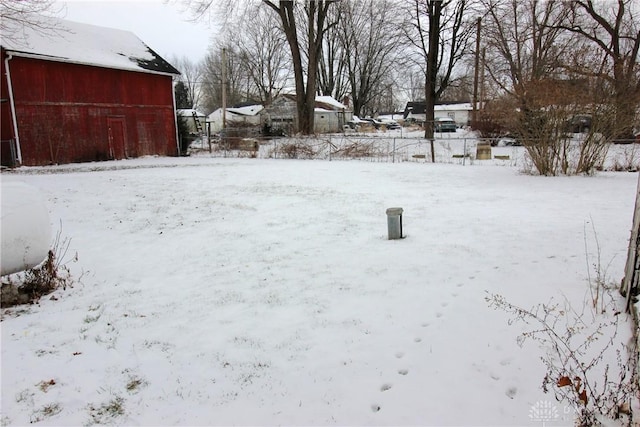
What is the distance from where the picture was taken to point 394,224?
637 cm

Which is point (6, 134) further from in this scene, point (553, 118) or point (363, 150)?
point (553, 118)

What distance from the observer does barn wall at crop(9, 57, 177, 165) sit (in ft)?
62.8

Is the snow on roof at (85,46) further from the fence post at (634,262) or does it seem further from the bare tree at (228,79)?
the bare tree at (228,79)

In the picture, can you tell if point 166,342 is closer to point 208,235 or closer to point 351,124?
point 208,235

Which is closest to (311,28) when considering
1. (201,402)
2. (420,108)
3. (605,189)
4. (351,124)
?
(351,124)

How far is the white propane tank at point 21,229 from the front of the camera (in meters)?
4.34

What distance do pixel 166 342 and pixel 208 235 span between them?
3.48 m

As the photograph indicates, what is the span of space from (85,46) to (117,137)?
4.93 m

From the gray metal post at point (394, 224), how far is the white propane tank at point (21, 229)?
14.5 ft

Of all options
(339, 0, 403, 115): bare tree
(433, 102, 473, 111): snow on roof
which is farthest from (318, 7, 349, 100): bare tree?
(433, 102, 473, 111): snow on roof

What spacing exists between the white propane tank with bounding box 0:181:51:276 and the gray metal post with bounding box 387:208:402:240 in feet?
14.5

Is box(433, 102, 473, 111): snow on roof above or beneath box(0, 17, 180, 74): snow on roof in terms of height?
above

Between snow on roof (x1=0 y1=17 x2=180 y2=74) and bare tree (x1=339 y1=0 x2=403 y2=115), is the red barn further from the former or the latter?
bare tree (x1=339 y1=0 x2=403 y2=115)

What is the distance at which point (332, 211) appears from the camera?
8.55 metres
